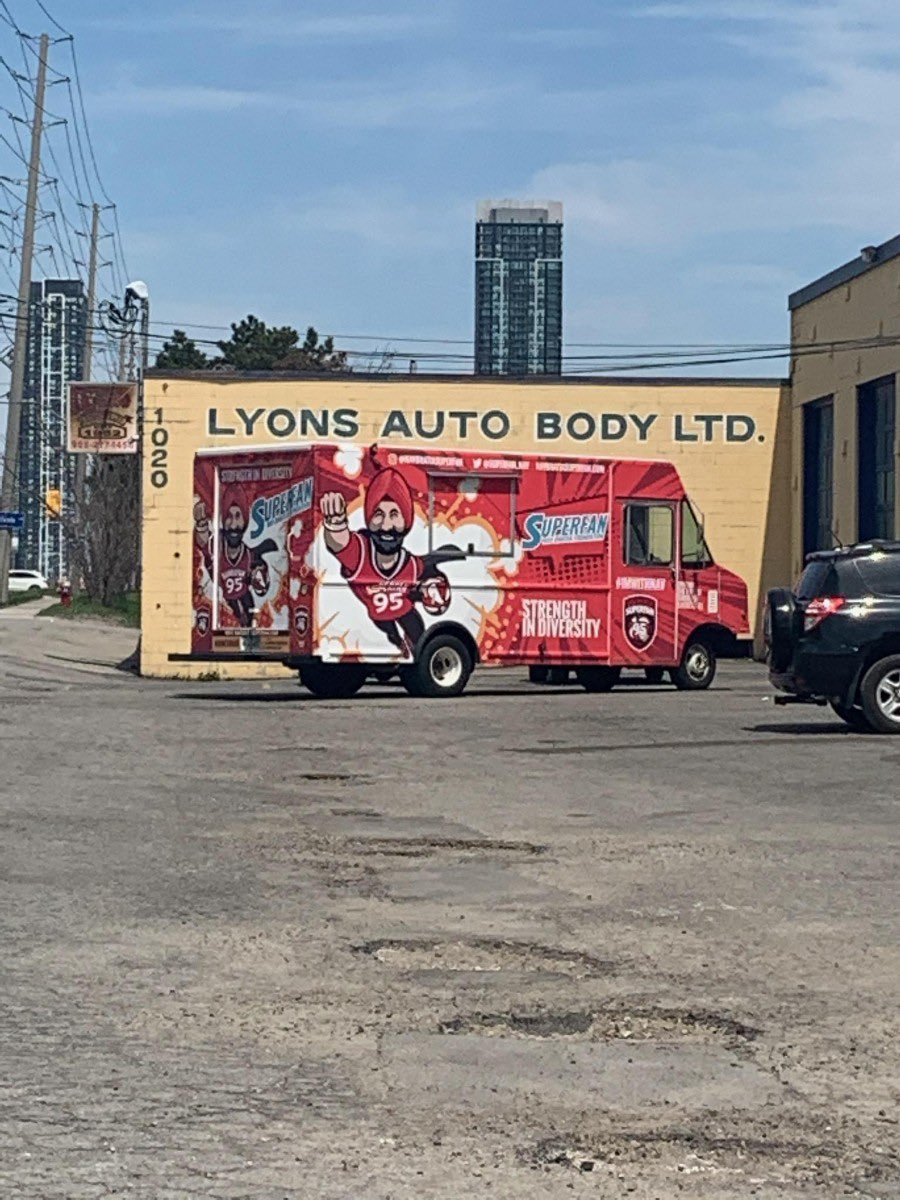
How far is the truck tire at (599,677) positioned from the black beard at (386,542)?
387cm

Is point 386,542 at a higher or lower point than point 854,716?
higher

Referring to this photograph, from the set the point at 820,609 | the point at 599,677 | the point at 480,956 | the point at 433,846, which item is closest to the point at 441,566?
the point at 599,677

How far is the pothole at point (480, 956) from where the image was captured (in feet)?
26.8

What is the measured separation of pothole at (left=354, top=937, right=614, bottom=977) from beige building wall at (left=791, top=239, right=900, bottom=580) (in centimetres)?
2669

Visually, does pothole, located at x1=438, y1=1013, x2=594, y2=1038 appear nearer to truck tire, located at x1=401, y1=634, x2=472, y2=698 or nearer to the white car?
truck tire, located at x1=401, y1=634, x2=472, y2=698

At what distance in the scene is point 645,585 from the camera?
90.1ft

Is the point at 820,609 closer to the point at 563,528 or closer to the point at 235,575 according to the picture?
the point at 563,528

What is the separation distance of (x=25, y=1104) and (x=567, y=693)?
22.0 metres

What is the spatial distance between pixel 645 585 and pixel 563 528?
5.06ft

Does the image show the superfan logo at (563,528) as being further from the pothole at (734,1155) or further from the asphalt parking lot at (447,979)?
the pothole at (734,1155)

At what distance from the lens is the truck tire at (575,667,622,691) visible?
2791 cm

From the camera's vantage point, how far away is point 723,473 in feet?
124

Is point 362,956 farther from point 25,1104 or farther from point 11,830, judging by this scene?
point 11,830

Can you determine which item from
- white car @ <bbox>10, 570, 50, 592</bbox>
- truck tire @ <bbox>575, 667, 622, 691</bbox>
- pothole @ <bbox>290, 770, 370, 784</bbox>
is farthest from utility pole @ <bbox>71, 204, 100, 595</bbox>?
pothole @ <bbox>290, 770, 370, 784</bbox>
